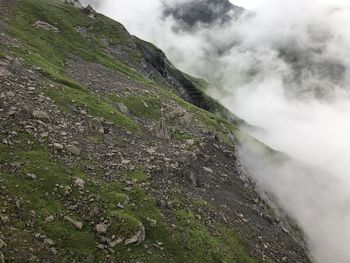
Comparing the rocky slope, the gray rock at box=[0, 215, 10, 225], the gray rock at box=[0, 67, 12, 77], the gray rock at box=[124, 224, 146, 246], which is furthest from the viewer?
the gray rock at box=[0, 67, 12, 77]

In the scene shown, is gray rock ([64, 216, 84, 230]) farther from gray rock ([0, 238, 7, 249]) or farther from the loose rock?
the loose rock

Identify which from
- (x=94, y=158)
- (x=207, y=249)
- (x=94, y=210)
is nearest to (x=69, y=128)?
(x=94, y=158)

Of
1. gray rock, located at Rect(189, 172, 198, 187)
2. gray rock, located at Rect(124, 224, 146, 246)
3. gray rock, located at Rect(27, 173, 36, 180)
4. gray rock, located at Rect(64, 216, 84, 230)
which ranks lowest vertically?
gray rock, located at Rect(64, 216, 84, 230)

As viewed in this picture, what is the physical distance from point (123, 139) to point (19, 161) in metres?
16.6

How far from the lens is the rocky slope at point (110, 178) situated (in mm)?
34156

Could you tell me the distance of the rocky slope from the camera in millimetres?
34156

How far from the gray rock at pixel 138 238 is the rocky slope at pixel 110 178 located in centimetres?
10

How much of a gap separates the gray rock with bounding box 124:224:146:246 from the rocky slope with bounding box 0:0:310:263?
0.10 meters

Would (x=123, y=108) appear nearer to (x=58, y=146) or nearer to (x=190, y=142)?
(x=190, y=142)

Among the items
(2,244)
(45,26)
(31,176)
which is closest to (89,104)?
(31,176)

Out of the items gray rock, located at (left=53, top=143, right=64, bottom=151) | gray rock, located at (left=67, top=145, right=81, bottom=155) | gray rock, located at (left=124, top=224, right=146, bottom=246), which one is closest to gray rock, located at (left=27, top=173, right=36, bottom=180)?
gray rock, located at (left=53, top=143, right=64, bottom=151)

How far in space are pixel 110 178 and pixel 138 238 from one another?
8413mm

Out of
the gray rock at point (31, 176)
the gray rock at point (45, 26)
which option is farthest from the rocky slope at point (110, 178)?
the gray rock at point (45, 26)

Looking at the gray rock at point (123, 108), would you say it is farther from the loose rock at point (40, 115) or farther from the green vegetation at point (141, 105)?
the loose rock at point (40, 115)
